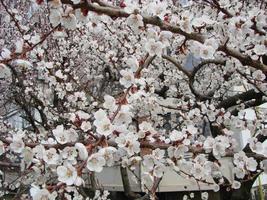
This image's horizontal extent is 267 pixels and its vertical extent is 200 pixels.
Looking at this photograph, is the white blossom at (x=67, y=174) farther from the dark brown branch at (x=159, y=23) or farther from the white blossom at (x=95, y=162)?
the dark brown branch at (x=159, y=23)

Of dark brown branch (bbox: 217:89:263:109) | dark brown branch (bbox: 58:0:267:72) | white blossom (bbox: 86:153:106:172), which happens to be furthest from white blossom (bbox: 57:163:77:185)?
dark brown branch (bbox: 217:89:263:109)

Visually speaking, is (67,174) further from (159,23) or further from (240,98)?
(240,98)

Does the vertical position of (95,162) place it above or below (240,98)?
below

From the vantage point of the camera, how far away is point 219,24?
3.12 m

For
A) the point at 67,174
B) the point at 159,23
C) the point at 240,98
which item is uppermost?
the point at 240,98

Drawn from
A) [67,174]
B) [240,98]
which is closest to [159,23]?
[67,174]

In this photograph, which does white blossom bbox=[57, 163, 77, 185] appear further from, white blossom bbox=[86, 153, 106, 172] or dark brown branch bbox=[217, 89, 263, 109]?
dark brown branch bbox=[217, 89, 263, 109]

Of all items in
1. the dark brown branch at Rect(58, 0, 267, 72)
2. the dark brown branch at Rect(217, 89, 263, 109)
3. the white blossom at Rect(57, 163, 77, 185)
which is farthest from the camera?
the dark brown branch at Rect(217, 89, 263, 109)

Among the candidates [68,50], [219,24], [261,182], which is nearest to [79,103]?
[68,50]

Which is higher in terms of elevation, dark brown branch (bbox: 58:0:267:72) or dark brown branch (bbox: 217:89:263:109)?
dark brown branch (bbox: 217:89:263:109)

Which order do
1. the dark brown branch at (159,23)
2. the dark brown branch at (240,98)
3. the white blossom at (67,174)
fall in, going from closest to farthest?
1. the white blossom at (67,174)
2. the dark brown branch at (159,23)
3. the dark brown branch at (240,98)

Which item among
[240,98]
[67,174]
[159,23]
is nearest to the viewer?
[67,174]

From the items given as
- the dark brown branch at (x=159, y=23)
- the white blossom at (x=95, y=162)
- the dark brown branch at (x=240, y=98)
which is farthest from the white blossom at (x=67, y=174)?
the dark brown branch at (x=240, y=98)

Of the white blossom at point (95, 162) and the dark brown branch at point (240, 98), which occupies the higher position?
the dark brown branch at point (240, 98)
